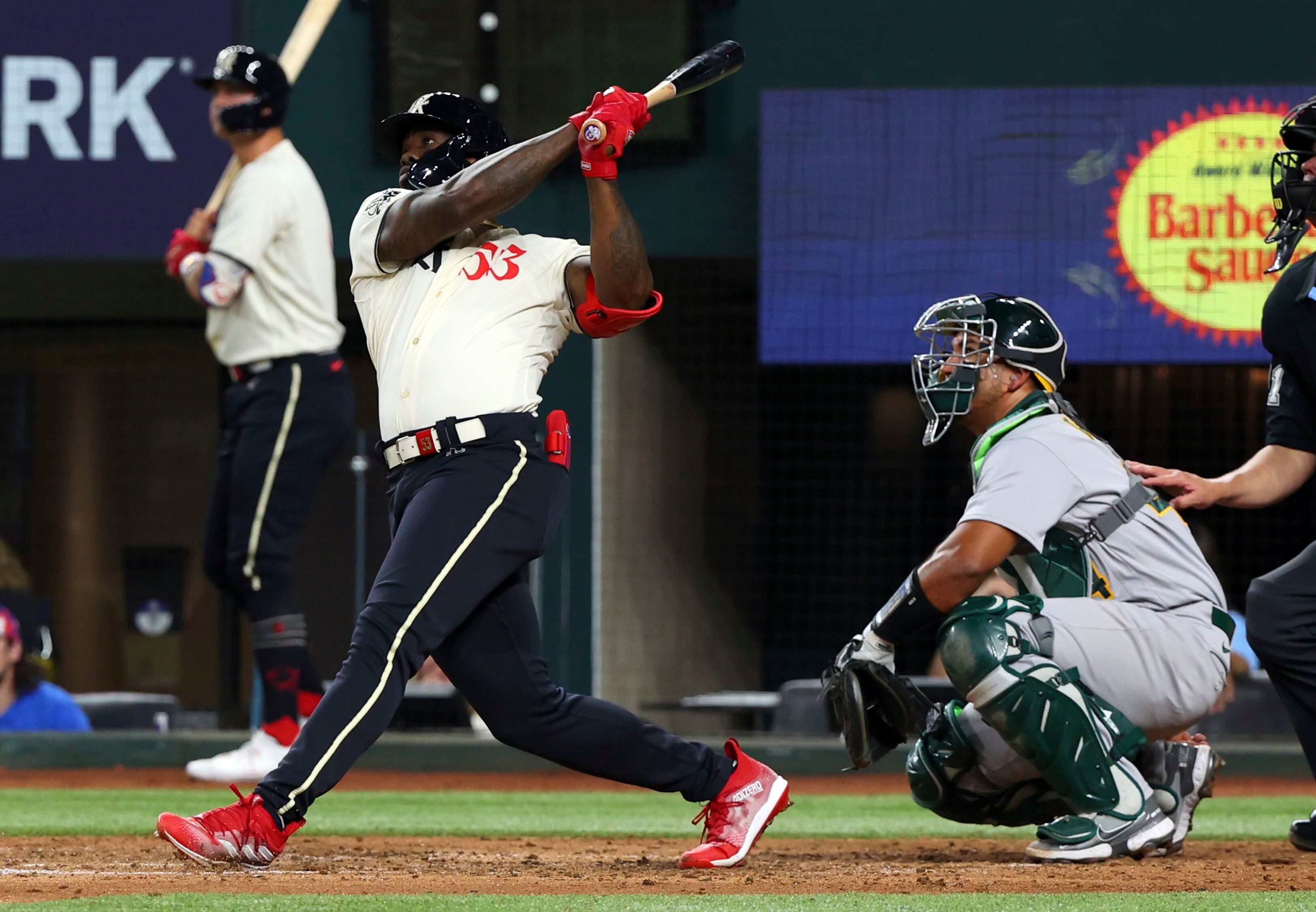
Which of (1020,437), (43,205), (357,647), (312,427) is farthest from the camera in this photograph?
(43,205)

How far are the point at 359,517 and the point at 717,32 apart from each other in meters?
3.18

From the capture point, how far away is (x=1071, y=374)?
9.54m

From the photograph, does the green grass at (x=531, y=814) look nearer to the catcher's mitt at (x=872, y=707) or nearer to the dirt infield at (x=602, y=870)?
the dirt infield at (x=602, y=870)

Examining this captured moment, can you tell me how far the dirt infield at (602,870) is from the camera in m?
3.43

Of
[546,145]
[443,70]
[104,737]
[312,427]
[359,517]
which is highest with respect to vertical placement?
[443,70]

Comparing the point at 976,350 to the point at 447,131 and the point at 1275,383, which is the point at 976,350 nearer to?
the point at 1275,383

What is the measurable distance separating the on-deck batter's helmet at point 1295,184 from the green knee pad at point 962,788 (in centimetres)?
137

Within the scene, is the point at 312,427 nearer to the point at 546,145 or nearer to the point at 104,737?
the point at 104,737

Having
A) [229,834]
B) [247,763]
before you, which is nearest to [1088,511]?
[229,834]

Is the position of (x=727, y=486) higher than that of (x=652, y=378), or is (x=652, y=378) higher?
(x=652, y=378)

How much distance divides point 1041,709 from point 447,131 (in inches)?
74.6

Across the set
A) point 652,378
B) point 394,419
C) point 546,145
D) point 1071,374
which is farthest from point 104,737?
point 1071,374

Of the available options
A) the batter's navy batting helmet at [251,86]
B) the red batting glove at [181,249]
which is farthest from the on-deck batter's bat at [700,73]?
the red batting glove at [181,249]

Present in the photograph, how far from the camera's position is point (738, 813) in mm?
3902
